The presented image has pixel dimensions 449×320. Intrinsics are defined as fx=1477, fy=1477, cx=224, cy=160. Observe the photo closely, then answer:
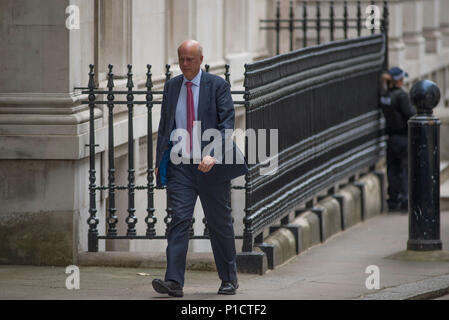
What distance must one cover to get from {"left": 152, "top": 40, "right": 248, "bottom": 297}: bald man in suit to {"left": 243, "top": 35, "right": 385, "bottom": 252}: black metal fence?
1368 millimetres

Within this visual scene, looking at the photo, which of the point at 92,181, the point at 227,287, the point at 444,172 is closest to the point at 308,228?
the point at 92,181

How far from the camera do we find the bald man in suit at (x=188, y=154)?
963 centimetres

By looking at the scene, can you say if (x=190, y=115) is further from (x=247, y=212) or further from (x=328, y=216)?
(x=328, y=216)

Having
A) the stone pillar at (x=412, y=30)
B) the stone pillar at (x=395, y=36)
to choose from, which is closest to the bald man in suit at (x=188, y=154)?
the stone pillar at (x=395, y=36)

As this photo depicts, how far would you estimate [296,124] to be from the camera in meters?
13.2

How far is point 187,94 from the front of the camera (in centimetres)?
970

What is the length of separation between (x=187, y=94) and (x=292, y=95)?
337 cm

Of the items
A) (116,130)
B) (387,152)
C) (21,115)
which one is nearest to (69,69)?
(21,115)

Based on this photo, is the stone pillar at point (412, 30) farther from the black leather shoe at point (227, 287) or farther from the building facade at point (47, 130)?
the black leather shoe at point (227, 287)

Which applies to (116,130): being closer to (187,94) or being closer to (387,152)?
(187,94)

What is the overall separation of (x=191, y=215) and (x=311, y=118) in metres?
4.42

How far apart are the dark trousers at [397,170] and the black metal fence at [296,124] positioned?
0.19 metres

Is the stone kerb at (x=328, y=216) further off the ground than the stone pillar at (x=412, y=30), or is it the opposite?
the stone pillar at (x=412, y=30)

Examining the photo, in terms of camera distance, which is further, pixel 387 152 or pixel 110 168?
pixel 387 152
